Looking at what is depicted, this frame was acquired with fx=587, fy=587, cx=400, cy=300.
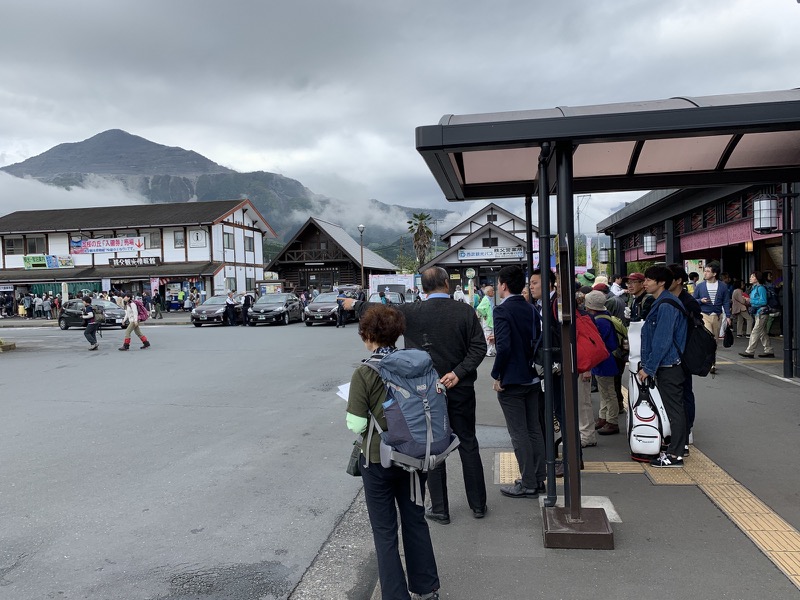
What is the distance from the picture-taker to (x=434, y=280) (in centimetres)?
415

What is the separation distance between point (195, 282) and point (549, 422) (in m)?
41.8

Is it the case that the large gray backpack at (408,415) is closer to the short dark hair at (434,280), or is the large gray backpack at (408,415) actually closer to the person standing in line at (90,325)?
the short dark hair at (434,280)

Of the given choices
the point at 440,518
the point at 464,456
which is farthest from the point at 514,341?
the point at 440,518

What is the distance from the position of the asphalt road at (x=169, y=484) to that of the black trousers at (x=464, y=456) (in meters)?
0.84

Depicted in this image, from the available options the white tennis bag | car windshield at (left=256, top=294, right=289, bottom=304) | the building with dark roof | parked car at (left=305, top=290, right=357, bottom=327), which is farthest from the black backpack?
the building with dark roof

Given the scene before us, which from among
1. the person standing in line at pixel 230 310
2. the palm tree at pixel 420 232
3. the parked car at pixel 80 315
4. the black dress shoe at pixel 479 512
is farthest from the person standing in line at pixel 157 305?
the black dress shoe at pixel 479 512

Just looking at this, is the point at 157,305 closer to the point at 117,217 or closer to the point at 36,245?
the point at 117,217

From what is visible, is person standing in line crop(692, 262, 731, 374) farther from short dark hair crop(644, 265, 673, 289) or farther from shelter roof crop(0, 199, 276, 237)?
shelter roof crop(0, 199, 276, 237)

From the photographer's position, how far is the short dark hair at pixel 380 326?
305cm

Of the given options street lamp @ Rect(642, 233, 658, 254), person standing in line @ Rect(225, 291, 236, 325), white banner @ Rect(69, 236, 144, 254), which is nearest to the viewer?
street lamp @ Rect(642, 233, 658, 254)

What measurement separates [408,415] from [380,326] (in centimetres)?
49

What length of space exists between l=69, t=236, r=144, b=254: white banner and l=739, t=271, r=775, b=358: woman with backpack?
41.3 m

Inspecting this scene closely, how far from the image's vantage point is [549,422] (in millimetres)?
3994

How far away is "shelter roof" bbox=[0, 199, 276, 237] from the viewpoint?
4297 centimetres
